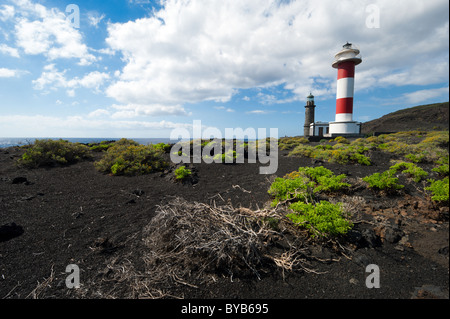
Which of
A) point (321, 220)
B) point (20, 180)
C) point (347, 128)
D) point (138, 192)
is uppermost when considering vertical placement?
point (347, 128)

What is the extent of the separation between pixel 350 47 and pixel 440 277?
2613cm

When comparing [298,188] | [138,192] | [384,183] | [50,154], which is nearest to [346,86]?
[384,183]

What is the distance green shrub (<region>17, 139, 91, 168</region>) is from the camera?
8852 mm

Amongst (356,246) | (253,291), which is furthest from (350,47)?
(253,291)

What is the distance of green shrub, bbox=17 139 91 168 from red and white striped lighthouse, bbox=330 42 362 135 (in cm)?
2338

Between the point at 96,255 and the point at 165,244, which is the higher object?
the point at 165,244

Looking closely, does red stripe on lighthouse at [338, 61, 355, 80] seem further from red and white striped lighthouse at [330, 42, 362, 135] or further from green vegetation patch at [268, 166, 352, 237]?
green vegetation patch at [268, 166, 352, 237]

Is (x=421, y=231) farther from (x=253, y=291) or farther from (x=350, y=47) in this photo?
(x=350, y=47)

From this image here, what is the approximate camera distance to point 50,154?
30.3 feet

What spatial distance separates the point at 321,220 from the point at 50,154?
1168 cm

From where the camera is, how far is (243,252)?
2773mm

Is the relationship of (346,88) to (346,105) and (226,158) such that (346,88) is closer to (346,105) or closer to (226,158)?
(346,105)

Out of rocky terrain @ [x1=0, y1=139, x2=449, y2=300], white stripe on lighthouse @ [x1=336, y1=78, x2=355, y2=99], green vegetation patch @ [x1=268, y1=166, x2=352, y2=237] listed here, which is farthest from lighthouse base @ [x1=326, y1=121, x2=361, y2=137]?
green vegetation patch @ [x1=268, y1=166, x2=352, y2=237]
